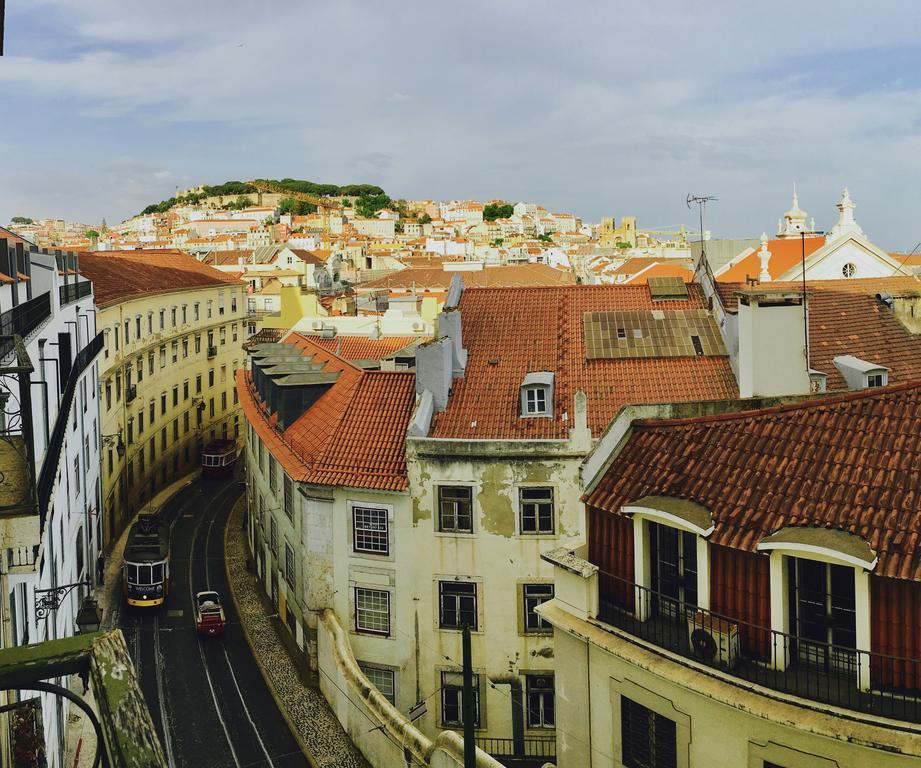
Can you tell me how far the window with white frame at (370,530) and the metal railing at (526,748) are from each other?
6.05 meters

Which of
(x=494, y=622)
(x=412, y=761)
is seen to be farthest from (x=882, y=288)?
(x=412, y=761)

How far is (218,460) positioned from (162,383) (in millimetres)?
5778

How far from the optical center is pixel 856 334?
3131 centimetres

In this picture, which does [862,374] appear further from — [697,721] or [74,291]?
[74,291]

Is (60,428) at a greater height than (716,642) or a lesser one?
greater

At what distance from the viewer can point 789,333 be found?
2645cm

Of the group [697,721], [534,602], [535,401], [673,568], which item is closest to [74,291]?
[535,401]

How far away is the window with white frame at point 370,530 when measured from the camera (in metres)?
25.8

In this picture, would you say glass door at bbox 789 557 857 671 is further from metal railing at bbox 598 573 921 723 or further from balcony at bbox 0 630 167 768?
balcony at bbox 0 630 167 768

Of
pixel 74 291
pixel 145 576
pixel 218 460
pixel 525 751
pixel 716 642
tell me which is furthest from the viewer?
pixel 218 460

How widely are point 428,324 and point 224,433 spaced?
2575 centimetres

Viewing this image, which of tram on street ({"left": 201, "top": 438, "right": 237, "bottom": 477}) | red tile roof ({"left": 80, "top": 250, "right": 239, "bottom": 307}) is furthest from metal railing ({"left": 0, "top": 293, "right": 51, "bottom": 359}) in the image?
tram on street ({"left": 201, "top": 438, "right": 237, "bottom": 477})

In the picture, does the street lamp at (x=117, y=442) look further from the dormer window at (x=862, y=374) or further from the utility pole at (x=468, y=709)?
the dormer window at (x=862, y=374)

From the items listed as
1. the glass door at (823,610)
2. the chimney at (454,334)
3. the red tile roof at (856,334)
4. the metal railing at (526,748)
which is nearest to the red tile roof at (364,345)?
the chimney at (454,334)
